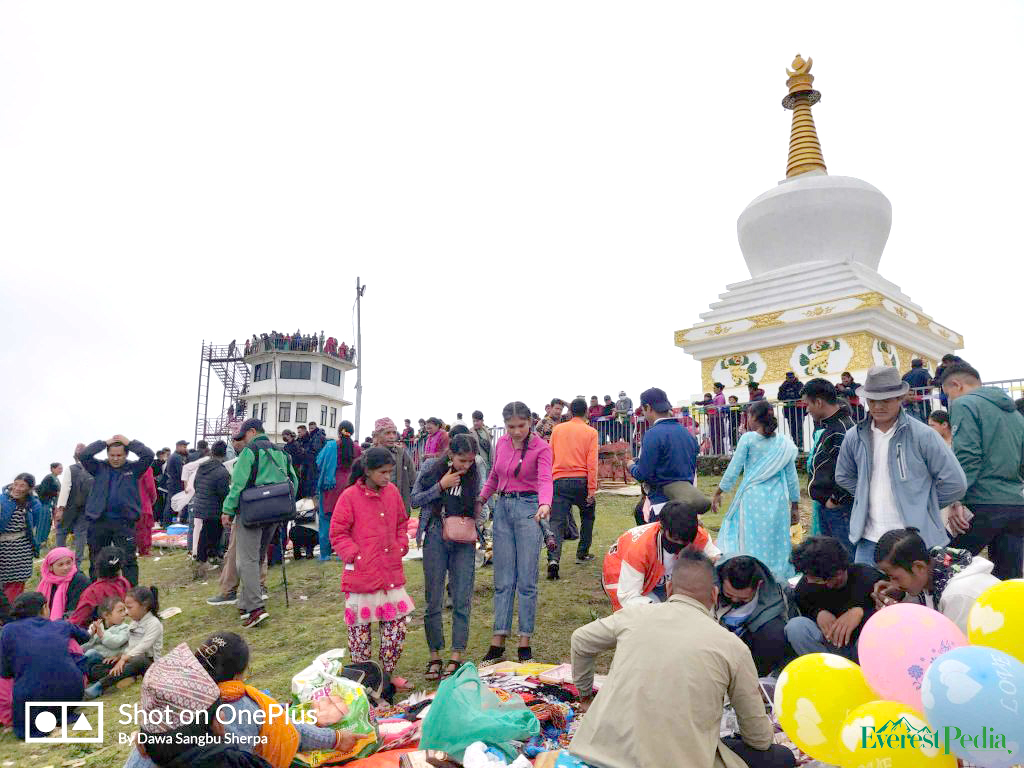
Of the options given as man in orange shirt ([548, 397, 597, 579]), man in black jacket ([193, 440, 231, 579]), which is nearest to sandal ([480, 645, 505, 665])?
man in orange shirt ([548, 397, 597, 579])

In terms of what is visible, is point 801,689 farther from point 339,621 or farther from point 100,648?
point 100,648

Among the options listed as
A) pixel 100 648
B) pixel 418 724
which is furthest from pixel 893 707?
pixel 100 648

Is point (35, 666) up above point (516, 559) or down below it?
below

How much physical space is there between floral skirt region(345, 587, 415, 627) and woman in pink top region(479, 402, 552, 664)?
2.66 ft

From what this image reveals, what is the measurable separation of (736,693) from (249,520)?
545 centimetres

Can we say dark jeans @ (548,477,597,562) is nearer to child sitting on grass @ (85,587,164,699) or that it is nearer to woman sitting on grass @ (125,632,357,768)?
child sitting on grass @ (85,587,164,699)

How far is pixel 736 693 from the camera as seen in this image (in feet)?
9.57

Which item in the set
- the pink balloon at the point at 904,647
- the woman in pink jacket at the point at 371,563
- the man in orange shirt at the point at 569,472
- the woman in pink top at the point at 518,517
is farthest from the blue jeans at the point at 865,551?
the woman in pink jacket at the point at 371,563

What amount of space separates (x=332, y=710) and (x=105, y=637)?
139 inches

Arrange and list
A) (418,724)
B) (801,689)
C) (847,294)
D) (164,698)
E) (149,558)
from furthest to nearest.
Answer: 1. (847,294)
2. (149,558)
3. (418,724)
4. (801,689)
5. (164,698)

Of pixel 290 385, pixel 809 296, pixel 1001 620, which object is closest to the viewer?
pixel 1001 620

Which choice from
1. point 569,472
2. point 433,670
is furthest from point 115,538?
point 569,472

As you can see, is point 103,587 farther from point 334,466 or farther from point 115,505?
point 334,466

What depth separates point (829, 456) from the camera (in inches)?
202
